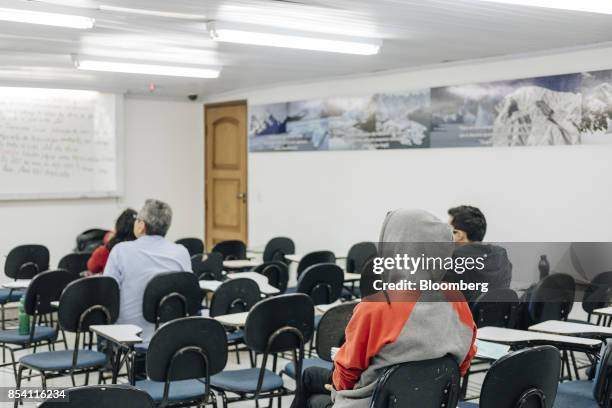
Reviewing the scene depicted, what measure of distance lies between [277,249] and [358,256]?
3.46 ft

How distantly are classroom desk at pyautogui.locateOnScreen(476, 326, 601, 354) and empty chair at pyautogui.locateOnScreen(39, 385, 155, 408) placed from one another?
198 cm

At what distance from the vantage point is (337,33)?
18.5 ft

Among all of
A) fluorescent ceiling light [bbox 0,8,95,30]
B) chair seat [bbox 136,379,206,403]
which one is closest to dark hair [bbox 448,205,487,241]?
chair seat [bbox 136,379,206,403]

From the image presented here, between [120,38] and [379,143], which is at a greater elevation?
[120,38]

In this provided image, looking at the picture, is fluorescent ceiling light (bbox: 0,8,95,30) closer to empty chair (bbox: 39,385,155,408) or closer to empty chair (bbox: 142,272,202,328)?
empty chair (bbox: 142,272,202,328)

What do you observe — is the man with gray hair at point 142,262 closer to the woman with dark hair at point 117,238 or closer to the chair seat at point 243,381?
the chair seat at point 243,381

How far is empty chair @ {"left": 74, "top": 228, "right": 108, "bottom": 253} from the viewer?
30.0 feet

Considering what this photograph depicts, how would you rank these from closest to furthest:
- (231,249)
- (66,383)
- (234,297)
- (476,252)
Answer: (234,297) → (476,252) → (66,383) → (231,249)

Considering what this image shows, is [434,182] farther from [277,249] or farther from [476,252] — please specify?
[476,252]

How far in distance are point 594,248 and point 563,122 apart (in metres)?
1.09

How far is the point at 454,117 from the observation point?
7.21 metres

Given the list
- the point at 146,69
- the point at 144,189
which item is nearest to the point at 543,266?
the point at 146,69

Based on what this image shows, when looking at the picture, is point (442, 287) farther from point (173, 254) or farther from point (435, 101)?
point (435, 101)

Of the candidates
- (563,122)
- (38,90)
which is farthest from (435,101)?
(38,90)
